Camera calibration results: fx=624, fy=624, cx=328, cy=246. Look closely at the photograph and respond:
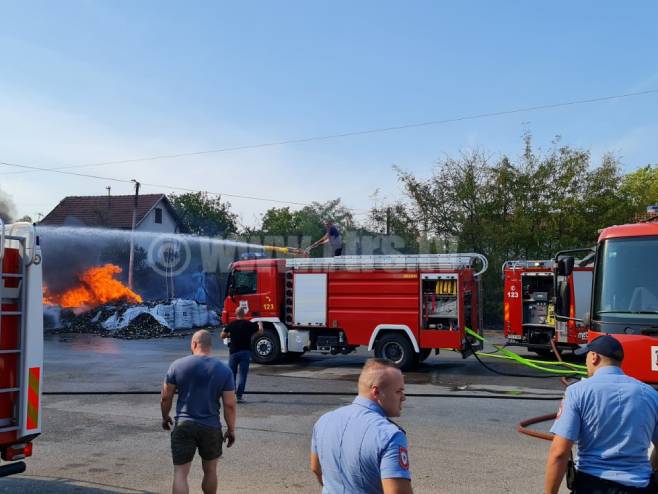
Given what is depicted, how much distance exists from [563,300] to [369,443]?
5103mm

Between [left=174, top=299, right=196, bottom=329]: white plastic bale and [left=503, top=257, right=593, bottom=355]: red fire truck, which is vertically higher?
[left=503, top=257, right=593, bottom=355]: red fire truck

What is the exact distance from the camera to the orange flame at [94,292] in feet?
95.2

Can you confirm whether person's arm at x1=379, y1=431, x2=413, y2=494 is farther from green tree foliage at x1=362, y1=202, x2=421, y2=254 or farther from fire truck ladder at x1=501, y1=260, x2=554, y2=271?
green tree foliage at x1=362, y1=202, x2=421, y2=254

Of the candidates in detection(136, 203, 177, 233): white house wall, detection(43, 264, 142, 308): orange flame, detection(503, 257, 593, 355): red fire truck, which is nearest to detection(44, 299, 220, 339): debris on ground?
detection(43, 264, 142, 308): orange flame

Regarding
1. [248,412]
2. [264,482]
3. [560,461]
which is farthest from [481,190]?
[560,461]

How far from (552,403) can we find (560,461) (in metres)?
7.52

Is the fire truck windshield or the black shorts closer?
the black shorts

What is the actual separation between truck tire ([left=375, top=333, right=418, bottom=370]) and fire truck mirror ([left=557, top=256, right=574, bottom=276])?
23.9ft

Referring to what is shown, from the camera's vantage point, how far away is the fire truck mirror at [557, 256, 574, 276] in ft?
22.8

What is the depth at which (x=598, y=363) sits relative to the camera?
340cm

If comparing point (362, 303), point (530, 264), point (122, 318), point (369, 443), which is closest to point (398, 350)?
point (362, 303)

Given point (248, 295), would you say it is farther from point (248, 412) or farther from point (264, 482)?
point (264, 482)

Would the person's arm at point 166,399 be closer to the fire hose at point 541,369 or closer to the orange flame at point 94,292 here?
the fire hose at point 541,369

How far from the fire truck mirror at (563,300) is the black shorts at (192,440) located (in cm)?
415
